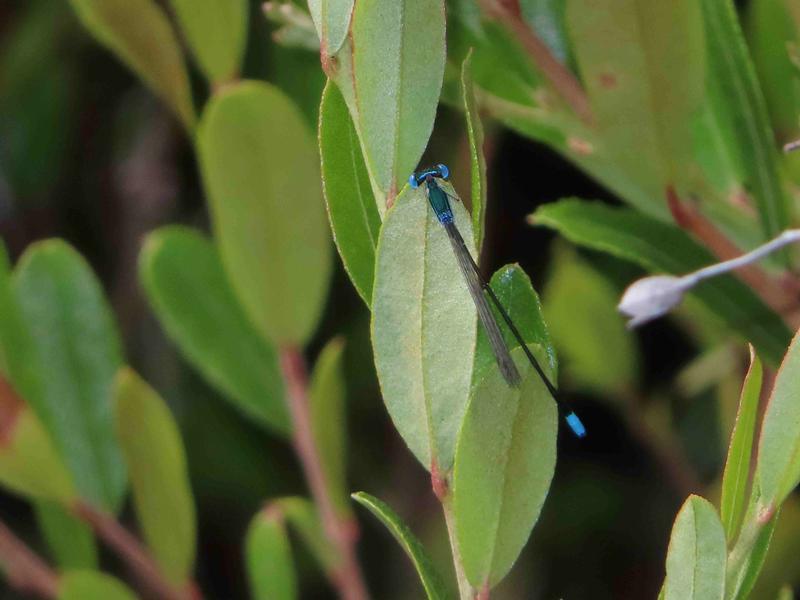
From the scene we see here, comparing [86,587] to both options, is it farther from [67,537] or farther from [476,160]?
[476,160]

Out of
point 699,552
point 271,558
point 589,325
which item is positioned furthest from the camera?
point 589,325

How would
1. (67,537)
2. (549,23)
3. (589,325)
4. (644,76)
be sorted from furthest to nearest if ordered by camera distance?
(589,325) < (67,537) < (549,23) < (644,76)

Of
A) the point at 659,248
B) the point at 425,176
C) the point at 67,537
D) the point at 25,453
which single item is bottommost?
the point at 67,537

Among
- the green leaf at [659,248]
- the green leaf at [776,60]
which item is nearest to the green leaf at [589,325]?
the green leaf at [776,60]

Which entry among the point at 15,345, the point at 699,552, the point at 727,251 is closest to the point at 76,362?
the point at 15,345

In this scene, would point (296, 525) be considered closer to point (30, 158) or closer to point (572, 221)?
point (572, 221)

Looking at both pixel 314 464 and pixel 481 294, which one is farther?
pixel 314 464
